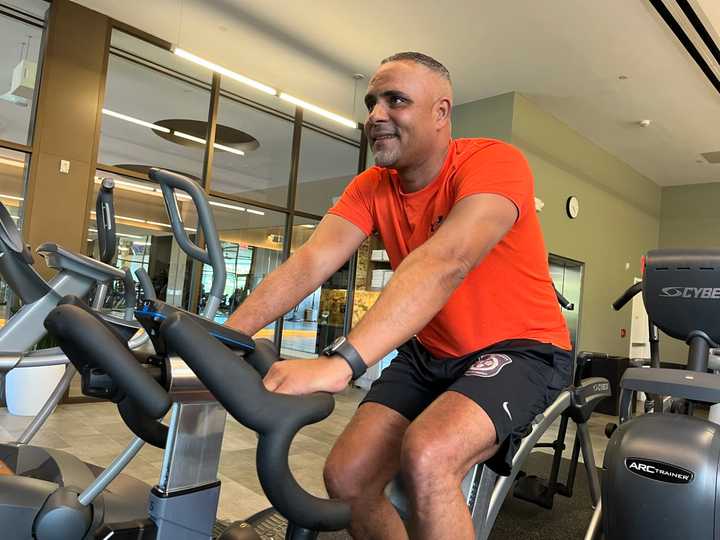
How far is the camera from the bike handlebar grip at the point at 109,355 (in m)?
0.70

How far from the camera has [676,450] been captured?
121 cm

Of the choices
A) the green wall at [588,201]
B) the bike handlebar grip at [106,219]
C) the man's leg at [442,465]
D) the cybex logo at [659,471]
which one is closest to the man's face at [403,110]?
the man's leg at [442,465]

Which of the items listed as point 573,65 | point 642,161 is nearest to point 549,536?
point 573,65

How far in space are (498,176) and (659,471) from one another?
758 mm

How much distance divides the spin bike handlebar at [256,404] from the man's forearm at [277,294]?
1.96 feet

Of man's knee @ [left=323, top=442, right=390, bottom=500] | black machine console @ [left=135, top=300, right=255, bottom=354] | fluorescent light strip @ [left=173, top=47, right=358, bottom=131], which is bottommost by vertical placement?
man's knee @ [left=323, top=442, right=390, bottom=500]

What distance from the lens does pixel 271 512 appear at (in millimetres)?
1740

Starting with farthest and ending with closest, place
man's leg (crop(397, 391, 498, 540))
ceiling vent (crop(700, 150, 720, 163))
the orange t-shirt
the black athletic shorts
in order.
Result: ceiling vent (crop(700, 150, 720, 163))
the orange t-shirt
the black athletic shorts
man's leg (crop(397, 391, 498, 540))

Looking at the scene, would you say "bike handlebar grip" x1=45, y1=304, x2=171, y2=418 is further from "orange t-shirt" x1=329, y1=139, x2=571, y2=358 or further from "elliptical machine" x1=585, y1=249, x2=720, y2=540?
"elliptical machine" x1=585, y1=249, x2=720, y2=540

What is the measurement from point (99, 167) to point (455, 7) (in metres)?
3.61

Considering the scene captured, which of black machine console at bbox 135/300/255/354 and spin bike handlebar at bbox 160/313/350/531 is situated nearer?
spin bike handlebar at bbox 160/313/350/531

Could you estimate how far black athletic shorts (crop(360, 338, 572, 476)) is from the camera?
1138mm

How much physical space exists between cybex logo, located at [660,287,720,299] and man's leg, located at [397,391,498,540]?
78 cm

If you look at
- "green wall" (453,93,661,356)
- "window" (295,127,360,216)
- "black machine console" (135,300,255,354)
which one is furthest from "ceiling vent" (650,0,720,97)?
"black machine console" (135,300,255,354)
